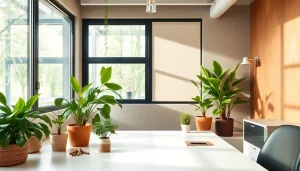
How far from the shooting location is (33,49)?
3.15 m

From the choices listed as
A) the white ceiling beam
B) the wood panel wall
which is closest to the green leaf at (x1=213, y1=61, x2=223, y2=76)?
the wood panel wall

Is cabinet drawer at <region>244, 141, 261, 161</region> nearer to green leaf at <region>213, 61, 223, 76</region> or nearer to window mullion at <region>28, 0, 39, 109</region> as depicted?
green leaf at <region>213, 61, 223, 76</region>

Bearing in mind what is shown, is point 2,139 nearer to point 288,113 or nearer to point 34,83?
point 34,83

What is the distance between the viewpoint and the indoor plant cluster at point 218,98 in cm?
432

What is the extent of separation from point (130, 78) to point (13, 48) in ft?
7.98

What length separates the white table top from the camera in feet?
5.30

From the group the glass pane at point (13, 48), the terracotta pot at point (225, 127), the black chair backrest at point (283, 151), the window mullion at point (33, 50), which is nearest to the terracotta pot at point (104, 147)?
the black chair backrest at point (283, 151)

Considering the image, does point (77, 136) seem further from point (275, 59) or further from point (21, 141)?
point (275, 59)

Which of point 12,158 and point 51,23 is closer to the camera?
point 12,158

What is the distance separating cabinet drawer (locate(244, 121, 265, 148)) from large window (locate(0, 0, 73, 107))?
2.65 meters

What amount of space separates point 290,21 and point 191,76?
1.93m

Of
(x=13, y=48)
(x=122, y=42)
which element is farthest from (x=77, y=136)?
(x=122, y=42)

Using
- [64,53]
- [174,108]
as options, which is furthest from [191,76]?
[64,53]

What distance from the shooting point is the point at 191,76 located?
16.1 feet
